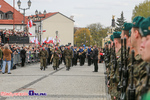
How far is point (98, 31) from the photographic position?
11725 cm

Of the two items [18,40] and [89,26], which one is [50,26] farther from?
[18,40]

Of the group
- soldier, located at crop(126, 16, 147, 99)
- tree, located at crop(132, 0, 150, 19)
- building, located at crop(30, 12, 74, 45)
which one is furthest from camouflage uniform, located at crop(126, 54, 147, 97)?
building, located at crop(30, 12, 74, 45)

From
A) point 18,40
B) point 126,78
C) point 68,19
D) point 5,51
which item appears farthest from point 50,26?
point 126,78

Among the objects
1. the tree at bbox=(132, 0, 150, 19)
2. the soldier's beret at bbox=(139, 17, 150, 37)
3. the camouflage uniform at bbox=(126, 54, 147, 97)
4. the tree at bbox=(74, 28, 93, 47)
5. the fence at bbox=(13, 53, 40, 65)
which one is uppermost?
the tree at bbox=(132, 0, 150, 19)

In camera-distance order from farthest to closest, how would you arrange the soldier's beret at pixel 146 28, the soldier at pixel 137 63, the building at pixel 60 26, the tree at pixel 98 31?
the tree at pixel 98 31 → the building at pixel 60 26 → the soldier at pixel 137 63 → the soldier's beret at pixel 146 28

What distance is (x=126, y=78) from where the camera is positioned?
146 inches

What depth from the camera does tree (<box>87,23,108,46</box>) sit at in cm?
Answer: 11556

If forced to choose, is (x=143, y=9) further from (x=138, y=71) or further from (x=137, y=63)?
(x=138, y=71)

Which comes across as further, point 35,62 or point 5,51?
point 35,62

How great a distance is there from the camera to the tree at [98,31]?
115562 mm

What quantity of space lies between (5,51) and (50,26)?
85716mm

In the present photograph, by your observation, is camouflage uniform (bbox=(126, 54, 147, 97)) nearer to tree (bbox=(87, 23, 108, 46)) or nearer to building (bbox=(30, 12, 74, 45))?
building (bbox=(30, 12, 74, 45))

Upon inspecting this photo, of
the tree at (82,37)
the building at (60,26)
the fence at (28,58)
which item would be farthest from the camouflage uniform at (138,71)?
the tree at (82,37)

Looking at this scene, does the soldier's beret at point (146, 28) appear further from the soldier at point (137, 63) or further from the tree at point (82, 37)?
A: the tree at point (82, 37)
